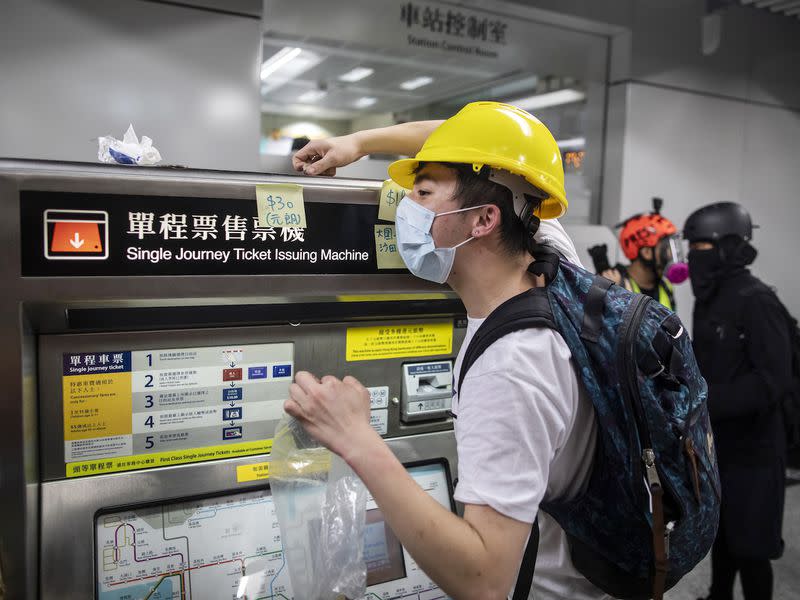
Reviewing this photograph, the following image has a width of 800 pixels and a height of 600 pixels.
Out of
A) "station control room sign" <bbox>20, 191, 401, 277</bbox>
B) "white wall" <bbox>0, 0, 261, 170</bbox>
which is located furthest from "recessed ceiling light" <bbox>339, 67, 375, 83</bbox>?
"station control room sign" <bbox>20, 191, 401, 277</bbox>

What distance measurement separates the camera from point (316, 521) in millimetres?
1179

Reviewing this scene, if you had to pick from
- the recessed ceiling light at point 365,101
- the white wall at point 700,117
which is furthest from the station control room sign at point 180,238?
the recessed ceiling light at point 365,101

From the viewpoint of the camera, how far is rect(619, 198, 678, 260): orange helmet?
3.53m

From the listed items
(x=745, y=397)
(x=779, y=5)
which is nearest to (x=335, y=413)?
(x=745, y=397)

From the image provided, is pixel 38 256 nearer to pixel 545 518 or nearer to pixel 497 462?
pixel 497 462

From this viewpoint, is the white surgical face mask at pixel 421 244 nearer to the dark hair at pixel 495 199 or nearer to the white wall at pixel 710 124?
the dark hair at pixel 495 199

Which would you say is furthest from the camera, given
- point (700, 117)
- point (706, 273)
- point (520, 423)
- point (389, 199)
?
point (700, 117)

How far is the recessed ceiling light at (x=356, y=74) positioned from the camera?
8842mm

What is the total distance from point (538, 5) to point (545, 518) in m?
3.89

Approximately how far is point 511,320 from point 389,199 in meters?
0.45

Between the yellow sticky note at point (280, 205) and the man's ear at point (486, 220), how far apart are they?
13.6 inches

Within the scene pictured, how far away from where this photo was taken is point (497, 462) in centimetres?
89

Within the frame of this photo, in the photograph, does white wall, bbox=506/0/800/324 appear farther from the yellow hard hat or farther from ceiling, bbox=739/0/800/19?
the yellow hard hat

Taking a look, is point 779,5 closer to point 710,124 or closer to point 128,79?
point 710,124
